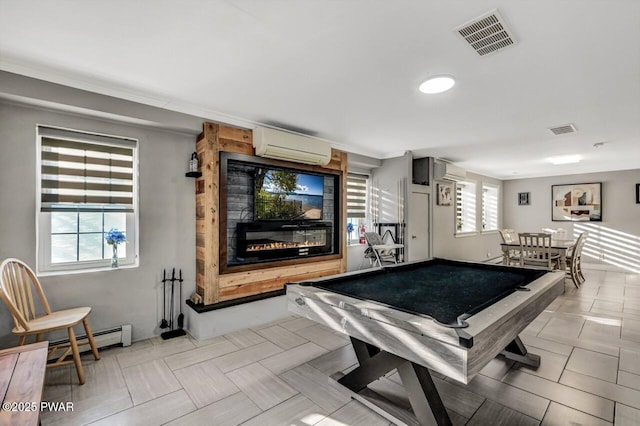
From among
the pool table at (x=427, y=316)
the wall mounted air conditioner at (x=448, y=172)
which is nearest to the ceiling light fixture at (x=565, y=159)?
the wall mounted air conditioner at (x=448, y=172)

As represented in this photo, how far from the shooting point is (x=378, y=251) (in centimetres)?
506

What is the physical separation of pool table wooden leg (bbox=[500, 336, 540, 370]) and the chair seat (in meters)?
3.60

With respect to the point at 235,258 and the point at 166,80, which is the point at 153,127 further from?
the point at 235,258

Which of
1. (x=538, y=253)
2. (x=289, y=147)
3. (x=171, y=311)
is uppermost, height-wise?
(x=289, y=147)

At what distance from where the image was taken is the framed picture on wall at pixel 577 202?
23.2 feet

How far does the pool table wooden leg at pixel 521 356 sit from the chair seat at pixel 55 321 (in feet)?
11.8

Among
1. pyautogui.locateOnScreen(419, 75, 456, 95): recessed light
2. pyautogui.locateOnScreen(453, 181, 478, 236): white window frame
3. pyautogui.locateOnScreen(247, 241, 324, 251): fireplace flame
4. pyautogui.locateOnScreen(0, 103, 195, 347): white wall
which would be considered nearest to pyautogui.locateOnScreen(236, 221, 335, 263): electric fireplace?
pyautogui.locateOnScreen(247, 241, 324, 251): fireplace flame

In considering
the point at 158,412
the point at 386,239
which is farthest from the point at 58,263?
the point at 386,239

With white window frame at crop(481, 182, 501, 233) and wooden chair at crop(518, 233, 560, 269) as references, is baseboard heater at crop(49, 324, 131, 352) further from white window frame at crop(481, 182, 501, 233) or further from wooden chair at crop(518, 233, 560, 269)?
white window frame at crop(481, 182, 501, 233)

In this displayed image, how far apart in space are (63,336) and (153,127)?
215cm

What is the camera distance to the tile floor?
1.91m

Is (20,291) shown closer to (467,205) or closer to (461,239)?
(461,239)

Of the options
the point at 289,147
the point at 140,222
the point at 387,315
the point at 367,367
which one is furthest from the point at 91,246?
the point at 387,315

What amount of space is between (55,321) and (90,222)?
103 cm
